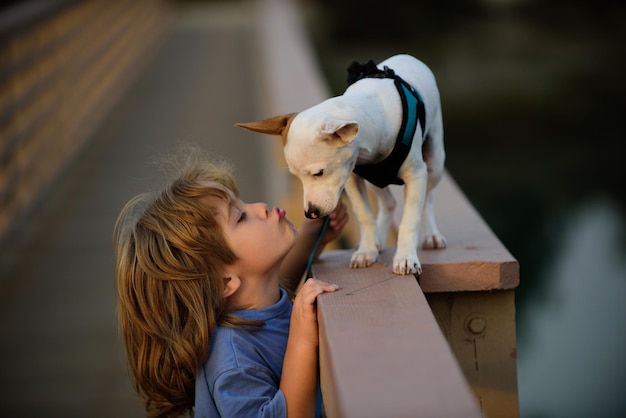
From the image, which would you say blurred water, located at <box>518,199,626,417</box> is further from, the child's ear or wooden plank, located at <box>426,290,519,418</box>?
the child's ear

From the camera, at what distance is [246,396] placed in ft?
6.36

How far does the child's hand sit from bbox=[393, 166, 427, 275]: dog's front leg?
177 millimetres

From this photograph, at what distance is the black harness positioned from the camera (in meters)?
2.05

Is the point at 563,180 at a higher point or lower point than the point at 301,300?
lower

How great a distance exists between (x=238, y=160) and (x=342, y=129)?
5095 mm

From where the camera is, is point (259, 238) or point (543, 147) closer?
point (259, 238)

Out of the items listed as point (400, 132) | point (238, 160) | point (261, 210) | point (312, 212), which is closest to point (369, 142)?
point (400, 132)

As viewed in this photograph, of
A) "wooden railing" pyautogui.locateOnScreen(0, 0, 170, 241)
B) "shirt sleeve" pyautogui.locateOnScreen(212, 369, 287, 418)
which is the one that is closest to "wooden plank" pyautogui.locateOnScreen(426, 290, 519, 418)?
"shirt sleeve" pyautogui.locateOnScreen(212, 369, 287, 418)

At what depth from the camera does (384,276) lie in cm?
201

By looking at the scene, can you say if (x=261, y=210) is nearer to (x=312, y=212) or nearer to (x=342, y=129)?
(x=312, y=212)

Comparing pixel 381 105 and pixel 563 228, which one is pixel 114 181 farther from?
pixel 381 105

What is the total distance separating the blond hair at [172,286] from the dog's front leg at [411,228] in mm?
404

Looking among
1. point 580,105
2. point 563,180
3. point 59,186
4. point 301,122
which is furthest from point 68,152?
point 301,122

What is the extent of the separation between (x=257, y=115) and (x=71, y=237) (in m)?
2.91
